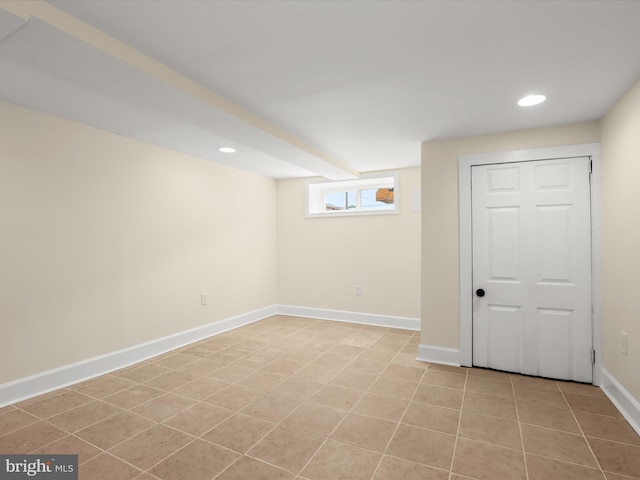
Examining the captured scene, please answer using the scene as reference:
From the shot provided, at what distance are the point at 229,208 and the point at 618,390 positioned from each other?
14.8 ft

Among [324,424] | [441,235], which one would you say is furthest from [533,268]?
[324,424]

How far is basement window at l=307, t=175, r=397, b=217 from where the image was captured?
5184 mm

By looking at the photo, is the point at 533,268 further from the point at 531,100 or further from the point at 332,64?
the point at 332,64

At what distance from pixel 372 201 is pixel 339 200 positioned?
58cm

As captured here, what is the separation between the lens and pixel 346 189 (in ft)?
18.1

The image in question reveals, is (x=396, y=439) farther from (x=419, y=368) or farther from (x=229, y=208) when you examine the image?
(x=229, y=208)

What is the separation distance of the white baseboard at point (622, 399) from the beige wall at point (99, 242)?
4.17m

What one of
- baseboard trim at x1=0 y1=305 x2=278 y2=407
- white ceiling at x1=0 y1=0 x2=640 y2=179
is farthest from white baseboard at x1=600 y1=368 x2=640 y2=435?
baseboard trim at x1=0 y1=305 x2=278 y2=407

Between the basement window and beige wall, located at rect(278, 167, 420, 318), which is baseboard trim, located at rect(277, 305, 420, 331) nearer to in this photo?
beige wall, located at rect(278, 167, 420, 318)

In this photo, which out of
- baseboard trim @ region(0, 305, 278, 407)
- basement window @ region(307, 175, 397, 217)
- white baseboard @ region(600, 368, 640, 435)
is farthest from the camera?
basement window @ region(307, 175, 397, 217)

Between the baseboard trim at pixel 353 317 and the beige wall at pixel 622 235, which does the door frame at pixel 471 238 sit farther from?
the baseboard trim at pixel 353 317

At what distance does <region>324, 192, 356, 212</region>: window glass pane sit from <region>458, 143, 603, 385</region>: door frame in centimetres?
225

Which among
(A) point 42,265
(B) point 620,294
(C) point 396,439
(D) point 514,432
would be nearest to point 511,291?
(B) point 620,294

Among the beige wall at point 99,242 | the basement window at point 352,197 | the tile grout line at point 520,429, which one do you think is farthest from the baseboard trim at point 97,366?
the tile grout line at point 520,429
